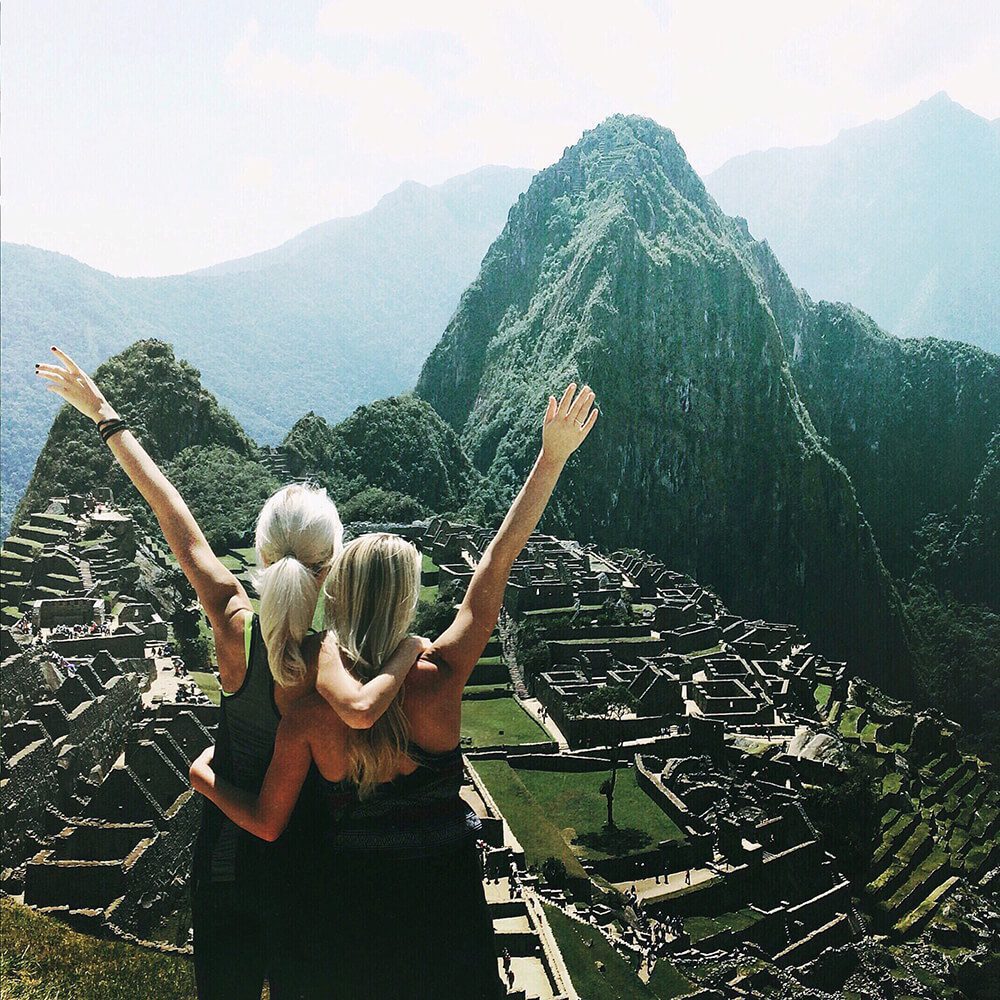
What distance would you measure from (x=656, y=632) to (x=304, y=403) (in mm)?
34769

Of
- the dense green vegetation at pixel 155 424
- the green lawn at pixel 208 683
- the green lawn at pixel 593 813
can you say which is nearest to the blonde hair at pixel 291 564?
the green lawn at pixel 593 813

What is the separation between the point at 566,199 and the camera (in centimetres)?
6956

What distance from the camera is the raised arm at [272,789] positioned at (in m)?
1.72

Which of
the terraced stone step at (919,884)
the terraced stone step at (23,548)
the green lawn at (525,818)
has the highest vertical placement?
the terraced stone step at (23,548)

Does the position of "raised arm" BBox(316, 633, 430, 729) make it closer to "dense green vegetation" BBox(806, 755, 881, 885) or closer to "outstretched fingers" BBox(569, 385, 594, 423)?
"outstretched fingers" BBox(569, 385, 594, 423)

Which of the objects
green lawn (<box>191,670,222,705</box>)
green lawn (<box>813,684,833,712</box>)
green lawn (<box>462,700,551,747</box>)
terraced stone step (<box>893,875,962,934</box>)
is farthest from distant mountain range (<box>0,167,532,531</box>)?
terraced stone step (<box>893,875,962,934</box>)

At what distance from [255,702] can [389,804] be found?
12.5 inches

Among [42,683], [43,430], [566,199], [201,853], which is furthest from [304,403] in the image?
[201,853]

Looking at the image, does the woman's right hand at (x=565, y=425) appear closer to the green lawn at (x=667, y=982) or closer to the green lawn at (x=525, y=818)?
the green lawn at (x=667, y=982)

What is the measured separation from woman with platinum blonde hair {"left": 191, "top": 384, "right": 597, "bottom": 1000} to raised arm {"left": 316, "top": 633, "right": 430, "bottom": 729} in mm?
33

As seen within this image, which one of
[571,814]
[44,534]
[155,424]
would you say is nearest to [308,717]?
[571,814]

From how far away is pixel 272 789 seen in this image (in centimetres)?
173

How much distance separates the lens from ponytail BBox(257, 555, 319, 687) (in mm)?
1687

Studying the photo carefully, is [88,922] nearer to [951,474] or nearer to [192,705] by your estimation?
[192,705]
